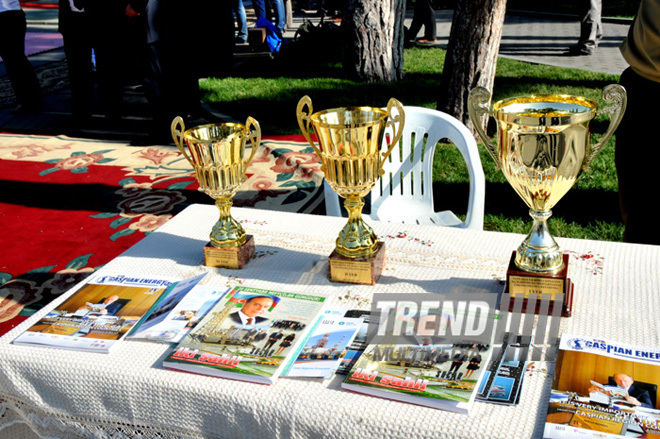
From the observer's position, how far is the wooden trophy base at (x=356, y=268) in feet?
4.72

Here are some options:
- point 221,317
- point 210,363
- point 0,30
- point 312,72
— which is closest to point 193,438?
point 210,363

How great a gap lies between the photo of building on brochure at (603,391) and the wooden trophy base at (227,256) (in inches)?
31.1

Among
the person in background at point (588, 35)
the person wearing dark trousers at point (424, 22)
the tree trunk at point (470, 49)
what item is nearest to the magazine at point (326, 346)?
the tree trunk at point (470, 49)

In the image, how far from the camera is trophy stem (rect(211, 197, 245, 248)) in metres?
1.56

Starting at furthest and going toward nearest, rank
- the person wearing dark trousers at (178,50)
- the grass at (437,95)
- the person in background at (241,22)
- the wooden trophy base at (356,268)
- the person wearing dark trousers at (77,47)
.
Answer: the person in background at (241,22) < the person wearing dark trousers at (77,47) < the person wearing dark trousers at (178,50) < the grass at (437,95) < the wooden trophy base at (356,268)

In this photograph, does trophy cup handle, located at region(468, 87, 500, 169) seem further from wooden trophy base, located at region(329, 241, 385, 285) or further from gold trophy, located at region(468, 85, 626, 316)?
wooden trophy base, located at region(329, 241, 385, 285)

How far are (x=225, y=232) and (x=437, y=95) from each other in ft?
14.5

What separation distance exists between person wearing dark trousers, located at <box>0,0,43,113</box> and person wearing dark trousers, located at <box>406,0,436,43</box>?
4979mm

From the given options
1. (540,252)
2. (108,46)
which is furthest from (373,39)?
(540,252)

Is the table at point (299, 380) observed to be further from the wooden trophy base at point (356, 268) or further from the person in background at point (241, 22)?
the person in background at point (241, 22)

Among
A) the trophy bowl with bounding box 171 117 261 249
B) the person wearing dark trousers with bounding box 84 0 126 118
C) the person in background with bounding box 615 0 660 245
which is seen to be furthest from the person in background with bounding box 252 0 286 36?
the trophy bowl with bounding box 171 117 261 249

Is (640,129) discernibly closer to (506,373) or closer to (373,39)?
(506,373)

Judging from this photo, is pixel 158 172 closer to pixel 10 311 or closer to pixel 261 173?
pixel 261 173

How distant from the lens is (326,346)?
1.22 meters
